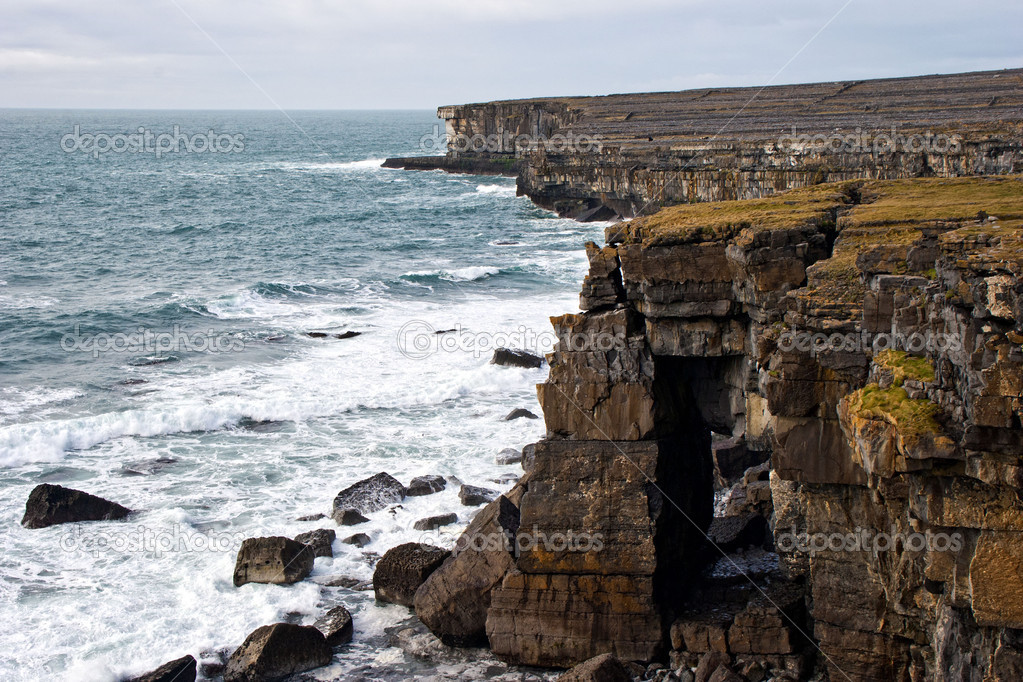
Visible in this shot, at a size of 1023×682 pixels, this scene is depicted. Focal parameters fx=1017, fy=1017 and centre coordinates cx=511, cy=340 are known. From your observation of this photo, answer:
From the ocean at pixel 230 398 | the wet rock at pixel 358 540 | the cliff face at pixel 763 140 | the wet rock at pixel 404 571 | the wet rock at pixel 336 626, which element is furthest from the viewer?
the cliff face at pixel 763 140

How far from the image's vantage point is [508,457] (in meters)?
25.2

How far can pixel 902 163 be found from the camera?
136 feet

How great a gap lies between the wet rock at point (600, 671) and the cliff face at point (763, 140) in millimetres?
30744

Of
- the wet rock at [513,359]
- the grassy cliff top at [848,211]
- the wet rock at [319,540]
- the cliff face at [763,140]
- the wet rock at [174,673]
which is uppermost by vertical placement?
the cliff face at [763,140]

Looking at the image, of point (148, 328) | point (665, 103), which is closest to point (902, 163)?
point (148, 328)

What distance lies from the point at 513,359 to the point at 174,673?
1904 centimetres

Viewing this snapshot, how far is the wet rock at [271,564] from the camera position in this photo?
1903cm

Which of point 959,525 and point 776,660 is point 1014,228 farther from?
point 776,660

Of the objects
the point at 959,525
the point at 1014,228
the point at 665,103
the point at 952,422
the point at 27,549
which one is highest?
the point at 665,103

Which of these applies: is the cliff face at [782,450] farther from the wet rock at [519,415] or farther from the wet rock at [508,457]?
the wet rock at [519,415]

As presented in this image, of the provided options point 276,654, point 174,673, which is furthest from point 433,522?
point 174,673

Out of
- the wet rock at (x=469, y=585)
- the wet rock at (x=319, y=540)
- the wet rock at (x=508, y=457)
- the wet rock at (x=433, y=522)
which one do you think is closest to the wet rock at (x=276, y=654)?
the wet rock at (x=469, y=585)

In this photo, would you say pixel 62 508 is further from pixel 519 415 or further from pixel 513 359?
pixel 513 359

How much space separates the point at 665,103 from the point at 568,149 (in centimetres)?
1848
